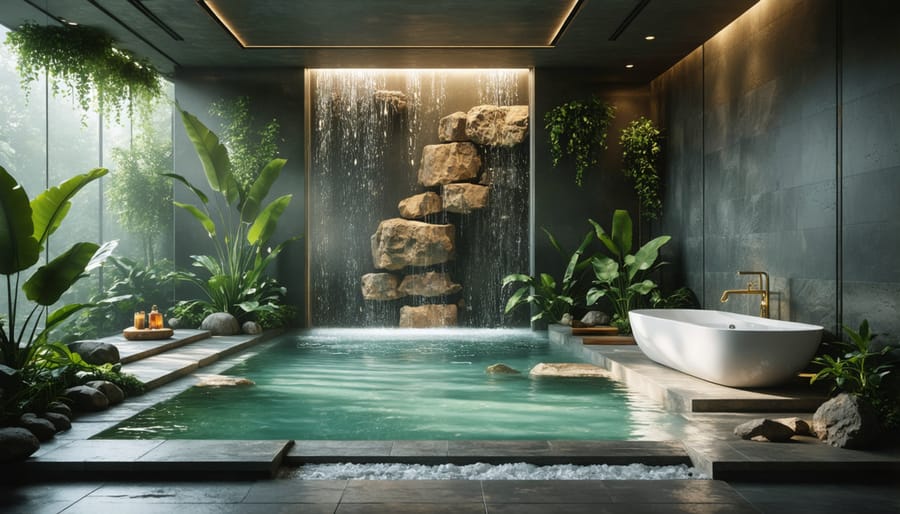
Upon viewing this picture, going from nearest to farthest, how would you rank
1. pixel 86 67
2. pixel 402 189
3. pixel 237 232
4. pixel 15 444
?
pixel 15 444, pixel 86 67, pixel 237 232, pixel 402 189

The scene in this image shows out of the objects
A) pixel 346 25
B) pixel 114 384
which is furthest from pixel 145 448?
pixel 346 25

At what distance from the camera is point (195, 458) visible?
3.12m

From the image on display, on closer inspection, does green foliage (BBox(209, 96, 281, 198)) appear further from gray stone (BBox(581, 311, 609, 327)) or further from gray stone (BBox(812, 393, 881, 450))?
gray stone (BBox(812, 393, 881, 450))

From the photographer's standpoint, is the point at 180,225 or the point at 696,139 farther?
the point at 180,225

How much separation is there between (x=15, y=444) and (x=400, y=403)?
7.30 ft

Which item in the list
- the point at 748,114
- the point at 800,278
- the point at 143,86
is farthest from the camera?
the point at 143,86

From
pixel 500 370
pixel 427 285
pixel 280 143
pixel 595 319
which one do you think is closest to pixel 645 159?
pixel 595 319

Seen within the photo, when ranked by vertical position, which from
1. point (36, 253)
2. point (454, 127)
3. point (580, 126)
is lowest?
point (36, 253)

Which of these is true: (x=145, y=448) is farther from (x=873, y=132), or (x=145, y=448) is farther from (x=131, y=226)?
(x=131, y=226)

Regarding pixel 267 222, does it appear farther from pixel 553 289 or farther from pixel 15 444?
pixel 15 444

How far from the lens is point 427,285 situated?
9.91 meters

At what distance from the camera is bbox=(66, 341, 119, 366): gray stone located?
520cm

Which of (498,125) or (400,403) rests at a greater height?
(498,125)

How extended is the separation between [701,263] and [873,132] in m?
3.21
